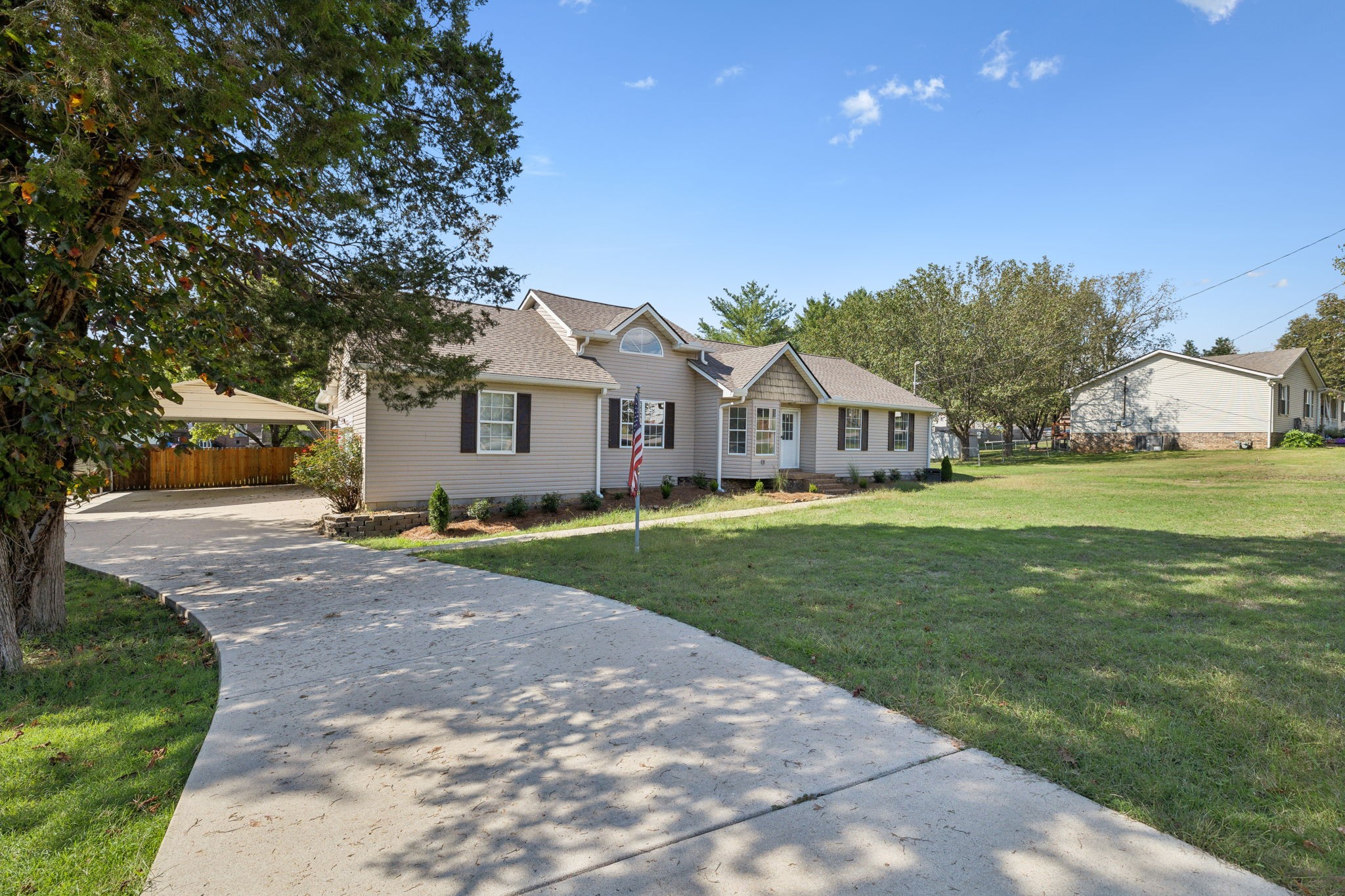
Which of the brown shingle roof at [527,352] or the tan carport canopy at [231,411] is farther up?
the brown shingle roof at [527,352]

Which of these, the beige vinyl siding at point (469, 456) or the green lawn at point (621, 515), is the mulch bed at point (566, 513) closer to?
the green lawn at point (621, 515)

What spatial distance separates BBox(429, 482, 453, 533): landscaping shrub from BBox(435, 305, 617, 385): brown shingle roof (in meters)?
2.94

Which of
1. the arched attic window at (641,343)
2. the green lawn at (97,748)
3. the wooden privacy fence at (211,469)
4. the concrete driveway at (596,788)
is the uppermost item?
the arched attic window at (641,343)

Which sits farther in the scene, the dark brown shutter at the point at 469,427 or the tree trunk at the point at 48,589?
the dark brown shutter at the point at 469,427

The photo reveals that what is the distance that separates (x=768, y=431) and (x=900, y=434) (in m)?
7.06

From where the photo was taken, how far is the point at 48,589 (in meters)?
5.54

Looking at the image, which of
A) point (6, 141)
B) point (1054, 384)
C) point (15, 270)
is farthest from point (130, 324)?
point (1054, 384)

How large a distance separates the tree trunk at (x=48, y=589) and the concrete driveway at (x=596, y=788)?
1719 millimetres

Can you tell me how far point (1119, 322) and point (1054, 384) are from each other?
33.5 ft

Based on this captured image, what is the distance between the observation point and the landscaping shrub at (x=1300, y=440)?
29.1 metres

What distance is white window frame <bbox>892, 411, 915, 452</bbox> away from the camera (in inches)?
901

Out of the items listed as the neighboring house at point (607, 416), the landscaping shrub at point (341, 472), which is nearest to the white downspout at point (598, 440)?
the neighboring house at point (607, 416)

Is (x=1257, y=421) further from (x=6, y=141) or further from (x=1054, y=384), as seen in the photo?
(x=6, y=141)

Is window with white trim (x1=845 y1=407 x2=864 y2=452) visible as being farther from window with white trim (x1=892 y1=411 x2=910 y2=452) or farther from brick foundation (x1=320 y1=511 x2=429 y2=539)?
brick foundation (x1=320 y1=511 x2=429 y2=539)
